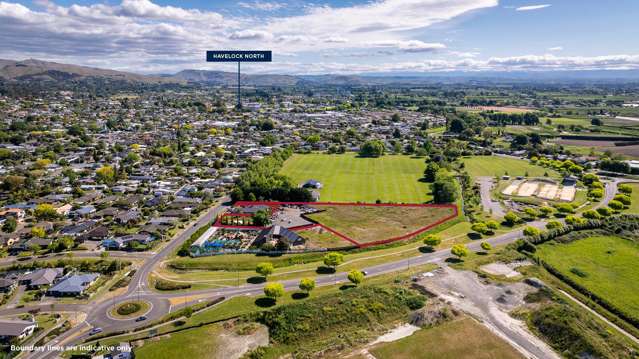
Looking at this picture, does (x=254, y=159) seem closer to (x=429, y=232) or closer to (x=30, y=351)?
(x=429, y=232)

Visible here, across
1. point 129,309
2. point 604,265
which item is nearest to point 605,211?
point 604,265

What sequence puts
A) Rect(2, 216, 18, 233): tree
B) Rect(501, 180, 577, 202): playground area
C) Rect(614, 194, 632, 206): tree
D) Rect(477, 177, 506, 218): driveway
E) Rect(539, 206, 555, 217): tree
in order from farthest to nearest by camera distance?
1. Rect(501, 180, 577, 202): playground area
2. Rect(614, 194, 632, 206): tree
3. Rect(477, 177, 506, 218): driveway
4. Rect(539, 206, 555, 217): tree
5. Rect(2, 216, 18, 233): tree

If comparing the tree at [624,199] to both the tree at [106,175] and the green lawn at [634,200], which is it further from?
the tree at [106,175]

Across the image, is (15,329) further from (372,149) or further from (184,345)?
(372,149)

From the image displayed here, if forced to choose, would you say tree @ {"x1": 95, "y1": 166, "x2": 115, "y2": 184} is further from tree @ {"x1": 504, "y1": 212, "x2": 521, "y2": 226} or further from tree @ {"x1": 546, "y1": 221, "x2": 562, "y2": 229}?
tree @ {"x1": 546, "y1": 221, "x2": 562, "y2": 229}

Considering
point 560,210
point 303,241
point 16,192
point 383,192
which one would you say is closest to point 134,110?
point 16,192

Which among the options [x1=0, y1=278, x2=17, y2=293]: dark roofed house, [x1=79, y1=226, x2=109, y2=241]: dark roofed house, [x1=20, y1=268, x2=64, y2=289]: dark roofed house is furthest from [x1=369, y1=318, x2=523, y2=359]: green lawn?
[x1=79, y1=226, x2=109, y2=241]: dark roofed house

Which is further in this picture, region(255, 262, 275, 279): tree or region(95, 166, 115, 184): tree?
region(95, 166, 115, 184): tree
